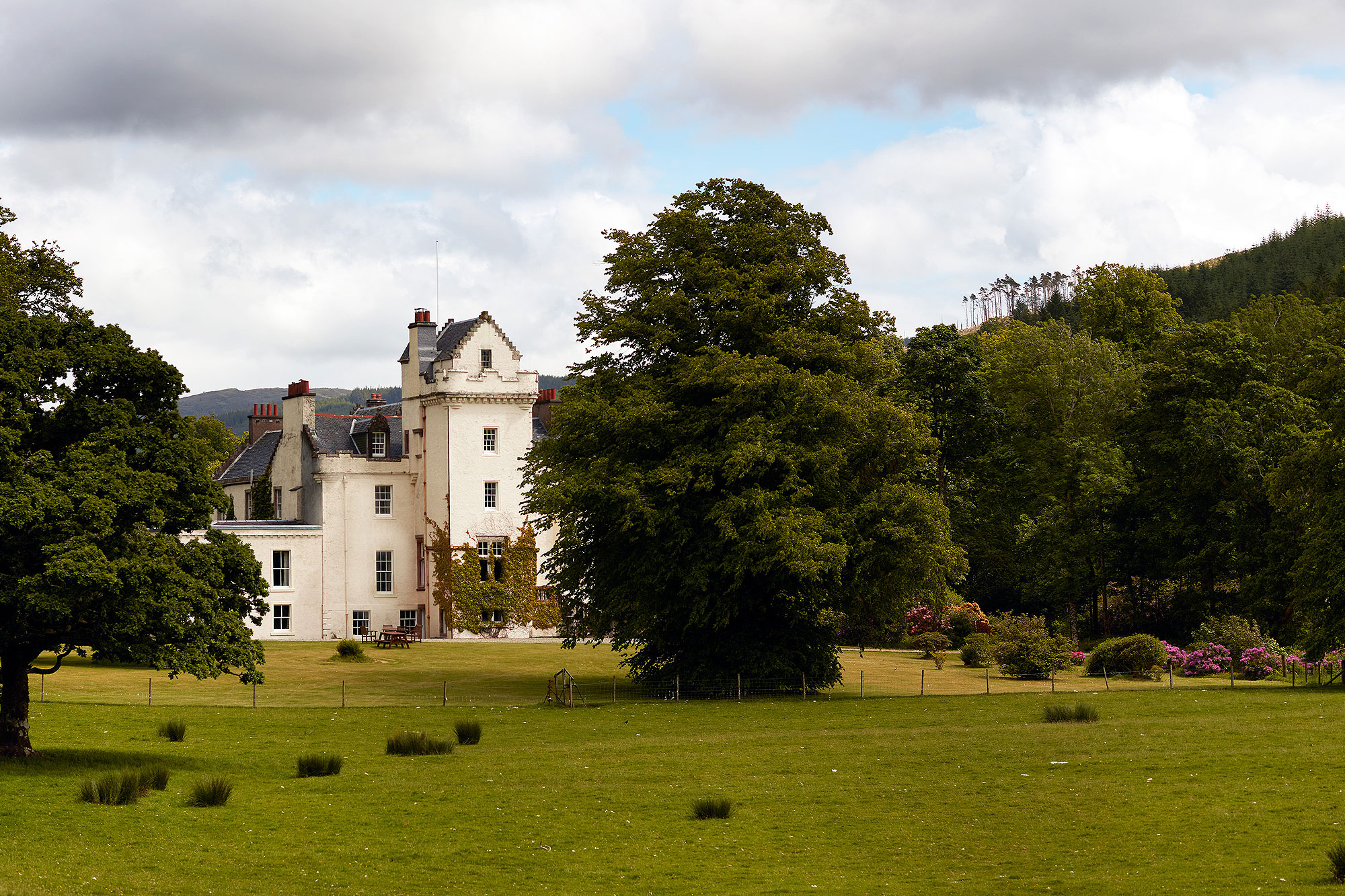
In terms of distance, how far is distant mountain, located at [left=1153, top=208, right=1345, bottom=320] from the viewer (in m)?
146

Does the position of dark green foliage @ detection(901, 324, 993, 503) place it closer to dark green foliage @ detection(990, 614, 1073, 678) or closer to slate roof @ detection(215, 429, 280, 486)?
dark green foliage @ detection(990, 614, 1073, 678)

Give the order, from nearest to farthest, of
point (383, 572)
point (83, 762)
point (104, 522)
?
point (104, 522)
point (83, 762)
point (383, 572)

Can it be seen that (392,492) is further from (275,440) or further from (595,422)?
(595,422)

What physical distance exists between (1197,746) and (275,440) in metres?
60.2

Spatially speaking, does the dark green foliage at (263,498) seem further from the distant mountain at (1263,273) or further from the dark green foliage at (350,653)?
the distant mountain at (1263,273)

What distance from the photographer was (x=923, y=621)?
6688cm

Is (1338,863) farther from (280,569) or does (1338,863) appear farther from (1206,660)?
(280,569)

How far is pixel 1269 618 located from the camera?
56719 millimetres

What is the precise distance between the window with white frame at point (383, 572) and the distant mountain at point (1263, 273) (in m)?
90.5

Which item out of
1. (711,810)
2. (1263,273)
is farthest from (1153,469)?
(1263,273)

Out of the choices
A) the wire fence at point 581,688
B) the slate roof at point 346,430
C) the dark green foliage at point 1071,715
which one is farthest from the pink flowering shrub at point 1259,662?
the slate roof at point 346,430

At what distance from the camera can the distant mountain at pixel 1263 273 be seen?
146 m

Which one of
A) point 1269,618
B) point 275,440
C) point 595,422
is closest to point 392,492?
point 275,440

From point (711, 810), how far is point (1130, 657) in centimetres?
3021
